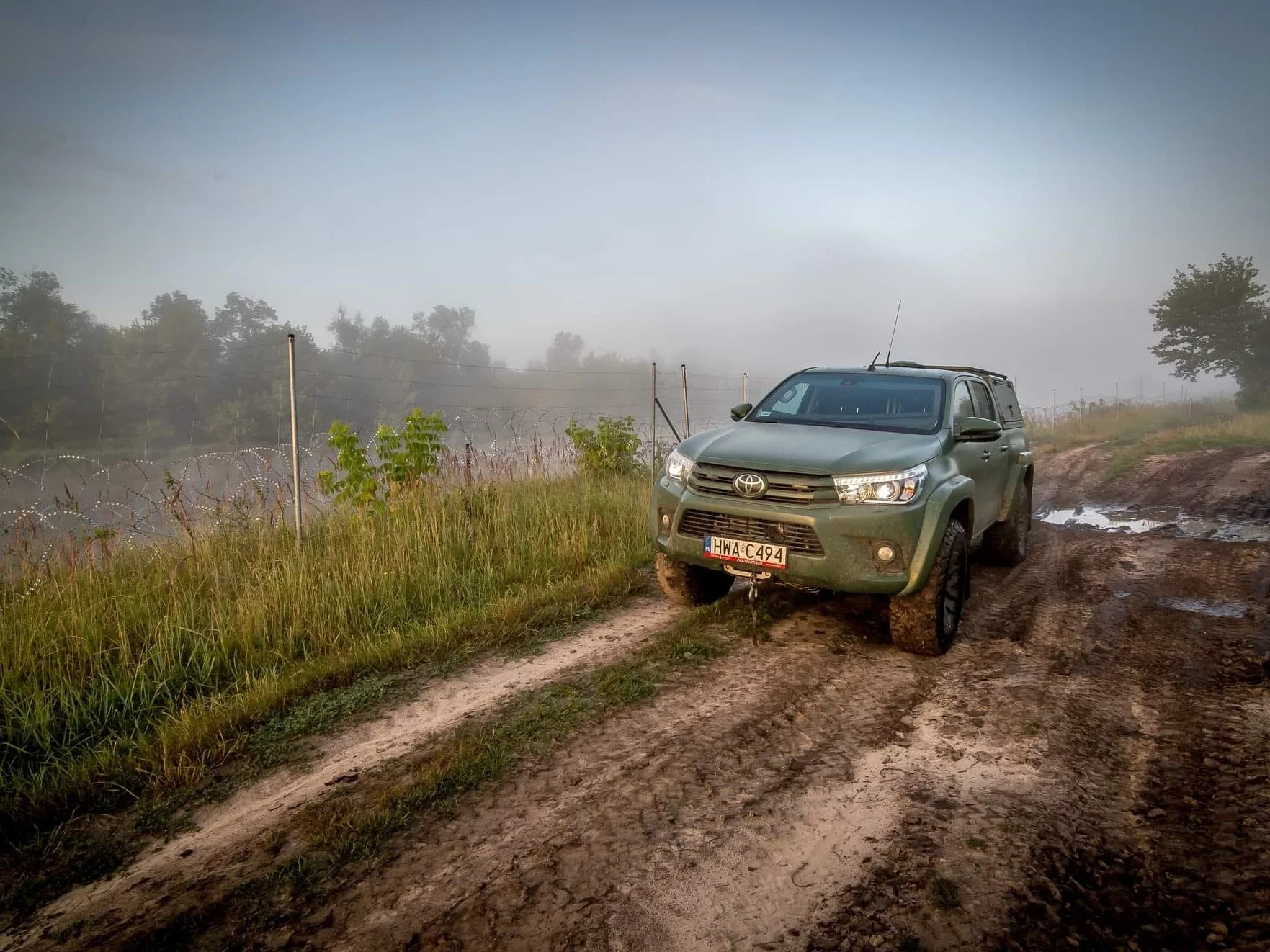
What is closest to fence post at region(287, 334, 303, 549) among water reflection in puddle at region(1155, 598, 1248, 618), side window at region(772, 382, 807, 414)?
side window at region(772, 382, 807, 414)

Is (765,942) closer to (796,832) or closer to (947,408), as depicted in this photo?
(796,832)

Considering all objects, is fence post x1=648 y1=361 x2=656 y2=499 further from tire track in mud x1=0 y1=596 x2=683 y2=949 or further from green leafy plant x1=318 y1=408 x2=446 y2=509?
tire track in mud x1=0 y1=596 x2=683 y2=949

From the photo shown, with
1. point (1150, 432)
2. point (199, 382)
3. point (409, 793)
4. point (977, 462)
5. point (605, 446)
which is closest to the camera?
point (409, 793)

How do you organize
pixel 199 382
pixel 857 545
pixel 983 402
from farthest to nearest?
pixel 199 382, pixel 983 402, pixel 857 545

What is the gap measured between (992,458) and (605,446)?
576 centimetres

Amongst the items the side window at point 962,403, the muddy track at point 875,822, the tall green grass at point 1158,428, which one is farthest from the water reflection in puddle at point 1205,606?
the tall green grass at point 1158,428

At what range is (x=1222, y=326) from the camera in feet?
113

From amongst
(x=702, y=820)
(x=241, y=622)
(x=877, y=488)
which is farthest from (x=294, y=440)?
(x=702, y=820)

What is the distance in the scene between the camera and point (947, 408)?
4.91 meters

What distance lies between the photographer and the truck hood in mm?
4043

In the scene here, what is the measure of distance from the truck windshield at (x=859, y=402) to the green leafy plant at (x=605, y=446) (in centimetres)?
467

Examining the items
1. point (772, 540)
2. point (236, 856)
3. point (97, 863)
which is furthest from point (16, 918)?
point (772, 540)

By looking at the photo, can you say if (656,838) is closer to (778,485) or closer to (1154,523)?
(778,485)

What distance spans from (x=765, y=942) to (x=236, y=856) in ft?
6.36
